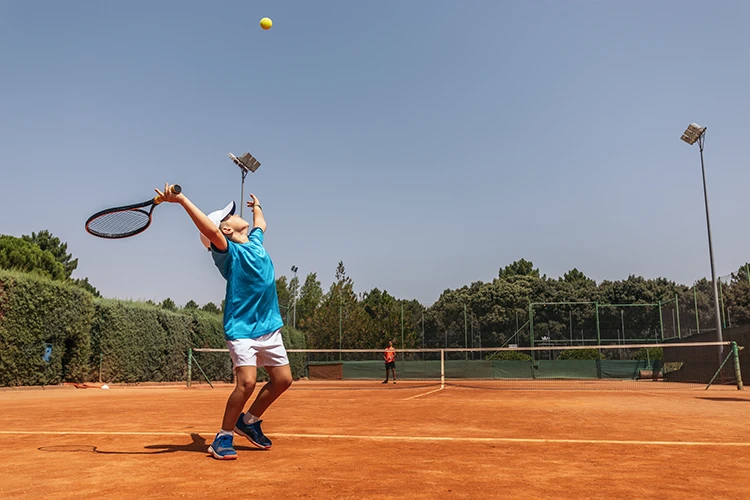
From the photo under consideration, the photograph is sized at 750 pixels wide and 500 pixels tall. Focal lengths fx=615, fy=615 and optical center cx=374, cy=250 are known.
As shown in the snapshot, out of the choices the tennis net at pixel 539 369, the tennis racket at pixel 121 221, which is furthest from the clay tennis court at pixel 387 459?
the tennis net at pixel 539 369

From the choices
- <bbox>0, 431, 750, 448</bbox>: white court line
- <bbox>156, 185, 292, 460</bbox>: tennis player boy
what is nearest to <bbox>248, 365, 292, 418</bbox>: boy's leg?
<bbox>156, 185, 292, 460</bbox>: tennis player boy

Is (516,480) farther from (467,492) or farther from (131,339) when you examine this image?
(131,339)

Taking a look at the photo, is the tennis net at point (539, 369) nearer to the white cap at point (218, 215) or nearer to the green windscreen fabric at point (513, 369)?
the green windscreen fabric at point (513, 369)

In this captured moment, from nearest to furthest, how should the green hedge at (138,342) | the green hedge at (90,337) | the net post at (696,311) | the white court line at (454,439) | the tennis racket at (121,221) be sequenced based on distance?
the white court line at (454,439)
the tennis racket at (121,221)
the green hedge at (90,337)
the green hedge at (138,342)
the net post at (696,311)

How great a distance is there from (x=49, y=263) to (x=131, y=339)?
2120 cm

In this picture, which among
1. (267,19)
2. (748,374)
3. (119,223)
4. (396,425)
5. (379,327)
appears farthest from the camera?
(379,327)

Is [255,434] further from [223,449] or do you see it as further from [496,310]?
[496,310]

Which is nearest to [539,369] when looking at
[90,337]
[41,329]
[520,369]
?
[520,369]

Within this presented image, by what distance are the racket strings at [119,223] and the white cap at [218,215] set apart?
829 millimetres

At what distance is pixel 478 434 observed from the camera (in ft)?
18.1

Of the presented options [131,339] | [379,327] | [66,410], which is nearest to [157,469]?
[66,410]

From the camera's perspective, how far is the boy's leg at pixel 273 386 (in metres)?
4.55

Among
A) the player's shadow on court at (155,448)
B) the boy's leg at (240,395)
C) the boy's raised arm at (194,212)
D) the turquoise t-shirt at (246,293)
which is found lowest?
the player's shadow on court at (155,448)

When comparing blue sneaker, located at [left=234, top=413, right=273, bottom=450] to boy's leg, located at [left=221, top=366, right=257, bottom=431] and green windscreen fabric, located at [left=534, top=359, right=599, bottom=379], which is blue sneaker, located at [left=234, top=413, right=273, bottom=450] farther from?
green windscreen fabric, located at [left=534, top=359, right=599, bottom=379]
